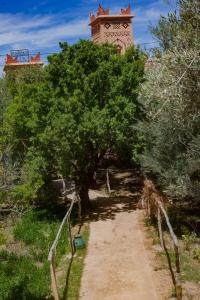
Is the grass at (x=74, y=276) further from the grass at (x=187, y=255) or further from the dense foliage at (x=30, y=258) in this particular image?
the grass at (x=187, y=255)

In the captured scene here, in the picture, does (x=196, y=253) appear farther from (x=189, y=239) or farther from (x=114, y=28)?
(x=114, y=28)

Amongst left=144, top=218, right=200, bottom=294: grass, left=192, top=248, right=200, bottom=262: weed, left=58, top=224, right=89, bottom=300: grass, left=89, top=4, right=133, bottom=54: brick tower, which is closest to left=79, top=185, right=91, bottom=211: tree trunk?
left=144, top=218, right=200, bottom=294: grass

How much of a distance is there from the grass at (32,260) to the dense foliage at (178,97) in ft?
13.4

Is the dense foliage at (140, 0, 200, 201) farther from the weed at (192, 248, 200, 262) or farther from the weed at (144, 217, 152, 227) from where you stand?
the weed at (144, 217, 152, 227)

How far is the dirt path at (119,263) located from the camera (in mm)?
10688

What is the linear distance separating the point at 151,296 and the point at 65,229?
23.0ft

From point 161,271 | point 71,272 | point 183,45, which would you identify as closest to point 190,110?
point 183,45

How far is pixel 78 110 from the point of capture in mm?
17750

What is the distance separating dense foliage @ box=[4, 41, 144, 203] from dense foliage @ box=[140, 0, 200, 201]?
2.72 m

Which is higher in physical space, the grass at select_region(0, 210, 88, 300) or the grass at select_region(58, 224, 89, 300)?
the grass at select_region(0, 210, 88, 300)

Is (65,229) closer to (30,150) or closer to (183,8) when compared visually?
(30,150)

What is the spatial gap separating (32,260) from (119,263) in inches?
109

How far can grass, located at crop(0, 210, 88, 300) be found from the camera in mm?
10992

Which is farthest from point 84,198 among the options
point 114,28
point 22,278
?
point 114,28
